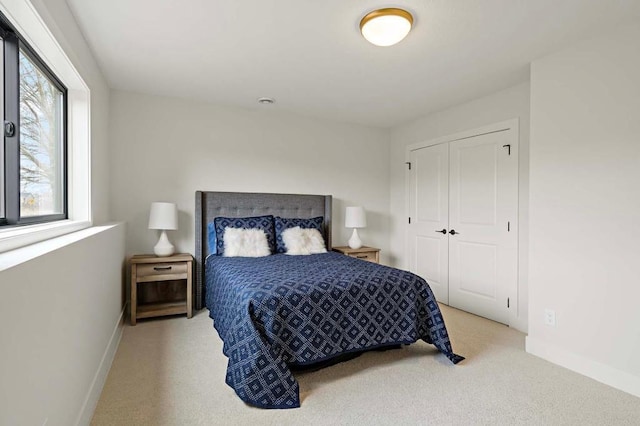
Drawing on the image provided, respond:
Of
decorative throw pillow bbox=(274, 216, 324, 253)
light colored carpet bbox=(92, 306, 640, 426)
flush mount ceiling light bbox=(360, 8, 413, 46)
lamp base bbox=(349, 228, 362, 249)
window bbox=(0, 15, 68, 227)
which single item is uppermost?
flush mount ceiling light bbox=(360, 8, 413, 46)

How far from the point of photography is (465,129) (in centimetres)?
376

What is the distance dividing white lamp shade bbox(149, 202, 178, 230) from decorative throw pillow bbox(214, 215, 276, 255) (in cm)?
44

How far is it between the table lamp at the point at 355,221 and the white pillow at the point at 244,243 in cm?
123

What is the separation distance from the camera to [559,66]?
98.0 inches

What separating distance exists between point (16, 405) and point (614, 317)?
10.1 feet

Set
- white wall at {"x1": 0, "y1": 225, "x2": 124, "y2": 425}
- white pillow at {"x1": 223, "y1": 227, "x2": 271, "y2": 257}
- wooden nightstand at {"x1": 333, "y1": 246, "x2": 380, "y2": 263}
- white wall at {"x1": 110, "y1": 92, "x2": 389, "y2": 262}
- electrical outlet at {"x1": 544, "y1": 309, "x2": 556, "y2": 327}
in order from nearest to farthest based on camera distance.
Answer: white wall at {"x1": 0, "y1": 225, "x2": 124, "y2": 425}, electrical outlet at {"x1": 544, "y1": 309, "x2": 556, "y2": 327}, white pillow at {"x1": 223, "y1": 227, "x2": 271, "y2": 257}, white wall at {"x1": 110, "y1": 92, "x2": 389, "y2": 262}, wooden nightstand at {"x1": 333, "y1": 246, "x2": 380, "y2": 263}

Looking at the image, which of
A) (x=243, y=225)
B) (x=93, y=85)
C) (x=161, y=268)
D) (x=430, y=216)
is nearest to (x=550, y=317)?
(x=430, y=216)

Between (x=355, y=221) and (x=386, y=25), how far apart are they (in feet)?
8.45

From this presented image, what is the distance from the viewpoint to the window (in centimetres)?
155

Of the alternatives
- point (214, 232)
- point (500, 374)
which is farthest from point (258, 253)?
point (500, 374)

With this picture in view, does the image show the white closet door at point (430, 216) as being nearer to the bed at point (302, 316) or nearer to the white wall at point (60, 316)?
the bed at point (302, 316)

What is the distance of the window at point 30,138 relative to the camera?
60.9 inches

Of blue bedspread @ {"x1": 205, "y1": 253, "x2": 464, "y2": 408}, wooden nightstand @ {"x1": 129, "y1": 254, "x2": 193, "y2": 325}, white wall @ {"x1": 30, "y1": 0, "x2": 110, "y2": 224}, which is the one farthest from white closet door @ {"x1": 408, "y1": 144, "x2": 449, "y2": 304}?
white wall @ {"x1": 30, "y1": 0, "x2": 110, "y2": 224}

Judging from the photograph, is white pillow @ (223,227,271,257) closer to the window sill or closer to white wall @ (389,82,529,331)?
the window sill
